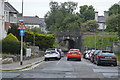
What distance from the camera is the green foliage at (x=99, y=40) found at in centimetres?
7477

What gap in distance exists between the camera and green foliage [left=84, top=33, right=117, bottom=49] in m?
74.8

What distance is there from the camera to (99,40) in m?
76.6

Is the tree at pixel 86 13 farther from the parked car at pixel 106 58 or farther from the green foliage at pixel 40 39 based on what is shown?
the parked car at pixel 106 58

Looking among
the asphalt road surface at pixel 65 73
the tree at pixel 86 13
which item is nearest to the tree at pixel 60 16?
the tree at pixel 86 13

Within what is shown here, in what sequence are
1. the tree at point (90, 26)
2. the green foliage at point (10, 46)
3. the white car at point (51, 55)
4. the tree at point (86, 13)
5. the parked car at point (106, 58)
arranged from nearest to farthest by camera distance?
the parked car at point (106, 58) < the green foliage at point (10, 46) < the white car at point (51, 55) < the tree at point (90, 26) < the tree at point (86, 13)

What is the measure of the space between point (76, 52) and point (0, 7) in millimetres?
12823

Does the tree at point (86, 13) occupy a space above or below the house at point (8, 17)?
above

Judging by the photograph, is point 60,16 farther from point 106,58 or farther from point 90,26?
point 106,58

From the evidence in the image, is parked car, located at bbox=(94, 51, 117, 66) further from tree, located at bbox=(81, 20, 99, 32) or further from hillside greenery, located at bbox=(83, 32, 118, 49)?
tree, located at bbox=(81, 20, 99, 32)

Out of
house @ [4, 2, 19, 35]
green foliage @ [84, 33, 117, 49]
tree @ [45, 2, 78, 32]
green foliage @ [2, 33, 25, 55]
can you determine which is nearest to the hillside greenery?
green foliage @ [84, 33, 117, 49]

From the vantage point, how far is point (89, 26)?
8931cm

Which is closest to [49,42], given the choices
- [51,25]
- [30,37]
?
[30,37]

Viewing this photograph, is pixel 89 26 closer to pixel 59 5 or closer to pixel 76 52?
pixel 59 5

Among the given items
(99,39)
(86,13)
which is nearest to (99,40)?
(99,39)
